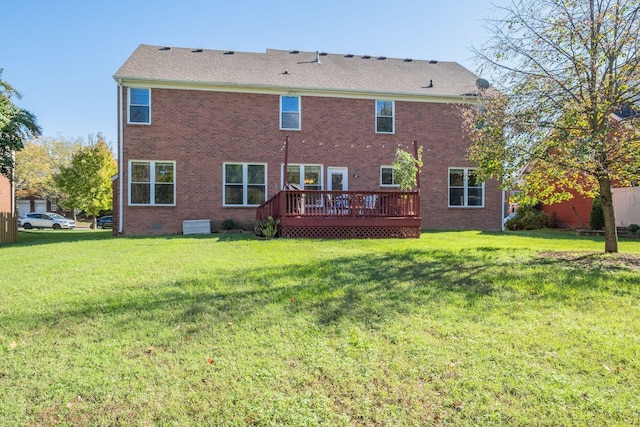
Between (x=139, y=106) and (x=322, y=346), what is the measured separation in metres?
13.7

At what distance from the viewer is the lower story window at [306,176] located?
15.4 meters

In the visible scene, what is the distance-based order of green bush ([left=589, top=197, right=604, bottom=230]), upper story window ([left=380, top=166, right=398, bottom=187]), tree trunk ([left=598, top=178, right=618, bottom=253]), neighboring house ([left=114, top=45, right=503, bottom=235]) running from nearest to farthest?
tree trunk ([left=598, top=178, right=618, bottom=253])
neighboring house ([left=114, top=45, right=503, bottom=235])
green bush ([left=589, top=197, right=604, bottom=230])
upper story window ([left=380, top=166, right=398, bottom=187])

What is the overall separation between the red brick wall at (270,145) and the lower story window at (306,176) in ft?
0.96

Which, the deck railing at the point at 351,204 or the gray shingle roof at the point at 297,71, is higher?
the gray shingle roof at the point at 297,71

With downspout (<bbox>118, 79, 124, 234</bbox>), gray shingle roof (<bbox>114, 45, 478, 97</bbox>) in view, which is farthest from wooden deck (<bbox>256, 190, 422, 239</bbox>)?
downspout (<bbox>118, 79, 124, 234</bbox>)

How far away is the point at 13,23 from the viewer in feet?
42.4

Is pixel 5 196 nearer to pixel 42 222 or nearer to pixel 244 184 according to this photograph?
pixel 42 222

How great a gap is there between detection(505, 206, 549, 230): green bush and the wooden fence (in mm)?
21447

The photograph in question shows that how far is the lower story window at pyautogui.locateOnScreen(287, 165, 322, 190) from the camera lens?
15414mm

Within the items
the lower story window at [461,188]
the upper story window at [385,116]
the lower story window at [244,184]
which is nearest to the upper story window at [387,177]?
the upper story window at [385,116]

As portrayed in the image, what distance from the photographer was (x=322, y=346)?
346 cm

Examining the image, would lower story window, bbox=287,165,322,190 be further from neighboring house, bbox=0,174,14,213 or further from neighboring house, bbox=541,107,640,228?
neighboring house, bbox=0,174,14,213

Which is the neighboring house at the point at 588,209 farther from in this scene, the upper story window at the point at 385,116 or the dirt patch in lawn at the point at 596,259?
the upper story window at the point at 385,116

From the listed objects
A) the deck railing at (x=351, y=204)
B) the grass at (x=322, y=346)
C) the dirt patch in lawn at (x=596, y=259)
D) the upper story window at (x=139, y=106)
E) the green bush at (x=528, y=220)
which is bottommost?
the grass at (x=322, y=346)
